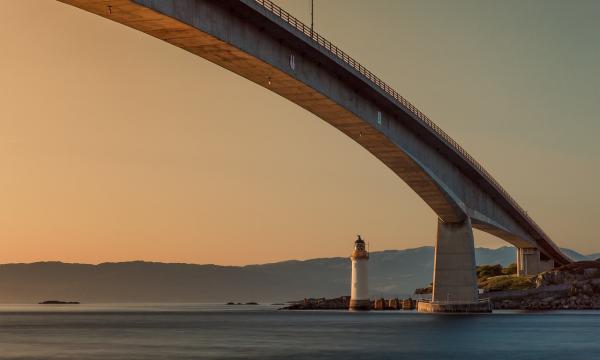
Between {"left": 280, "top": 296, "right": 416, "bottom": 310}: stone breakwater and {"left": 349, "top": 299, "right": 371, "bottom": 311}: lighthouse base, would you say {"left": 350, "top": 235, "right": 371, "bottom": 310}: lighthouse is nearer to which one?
{"left": 349, "top": 299, "right": 371, "bottom": 311}: lighthouse base

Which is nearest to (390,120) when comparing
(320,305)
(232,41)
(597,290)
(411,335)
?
(411,335)

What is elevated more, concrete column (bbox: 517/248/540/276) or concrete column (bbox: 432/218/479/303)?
concrete column (bbox: 517/248/540/276)

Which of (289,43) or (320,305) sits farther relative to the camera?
(320,305)

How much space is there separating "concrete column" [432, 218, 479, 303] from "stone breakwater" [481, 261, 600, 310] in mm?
36230

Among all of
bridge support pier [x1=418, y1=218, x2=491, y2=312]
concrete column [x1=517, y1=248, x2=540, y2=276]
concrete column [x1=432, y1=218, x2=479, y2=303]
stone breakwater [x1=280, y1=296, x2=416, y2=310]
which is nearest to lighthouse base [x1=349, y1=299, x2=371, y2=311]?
stone breakwater [x1=280, y1=296, x2=416, y2=310]

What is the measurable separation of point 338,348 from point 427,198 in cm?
3022

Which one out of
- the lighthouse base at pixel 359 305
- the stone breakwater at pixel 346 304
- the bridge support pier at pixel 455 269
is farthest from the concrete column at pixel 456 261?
the stone breakwater at pixel 346 304

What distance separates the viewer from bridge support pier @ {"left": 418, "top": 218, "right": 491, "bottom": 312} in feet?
272

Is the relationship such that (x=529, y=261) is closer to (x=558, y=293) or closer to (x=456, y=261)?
(x=558, y=293)

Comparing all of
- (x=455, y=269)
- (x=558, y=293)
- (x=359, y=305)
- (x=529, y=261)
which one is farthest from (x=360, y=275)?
(x=529, y=261)

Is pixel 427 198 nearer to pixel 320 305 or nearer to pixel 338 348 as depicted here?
pixel 338 348

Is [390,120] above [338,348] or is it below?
above

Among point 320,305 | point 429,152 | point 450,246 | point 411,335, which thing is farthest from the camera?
point 320,305

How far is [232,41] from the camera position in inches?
1629
